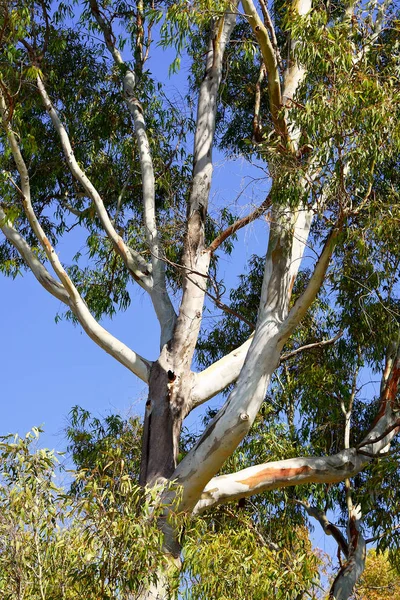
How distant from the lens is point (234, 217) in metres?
9.28

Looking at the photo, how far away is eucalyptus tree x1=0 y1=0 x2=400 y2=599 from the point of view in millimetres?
6605

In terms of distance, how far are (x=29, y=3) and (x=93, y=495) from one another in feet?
19.9

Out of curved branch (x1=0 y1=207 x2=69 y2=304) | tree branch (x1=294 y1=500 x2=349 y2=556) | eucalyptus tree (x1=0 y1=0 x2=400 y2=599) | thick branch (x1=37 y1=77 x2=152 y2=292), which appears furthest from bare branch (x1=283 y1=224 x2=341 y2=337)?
tree branch (x1=294 y1=500 x2=349 y2=556)

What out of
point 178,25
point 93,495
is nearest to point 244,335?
point 178,25

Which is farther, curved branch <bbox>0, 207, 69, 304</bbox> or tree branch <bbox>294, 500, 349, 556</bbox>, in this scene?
tree branch <bbox>294, 500, 349, 556</bbox>

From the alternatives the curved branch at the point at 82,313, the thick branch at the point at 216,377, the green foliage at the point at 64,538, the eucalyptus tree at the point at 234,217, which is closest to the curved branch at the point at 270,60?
the eucalyptus tree at the point at 234,217

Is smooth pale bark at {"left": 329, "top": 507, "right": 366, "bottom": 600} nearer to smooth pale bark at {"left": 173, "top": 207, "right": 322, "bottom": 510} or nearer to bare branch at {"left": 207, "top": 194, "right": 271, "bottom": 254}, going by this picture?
smooth pale bark at {"left": 173, "top": 207, "right": 322, "bottom": 510}

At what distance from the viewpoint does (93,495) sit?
15.9ft

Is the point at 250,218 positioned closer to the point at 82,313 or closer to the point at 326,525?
the point at 82,313

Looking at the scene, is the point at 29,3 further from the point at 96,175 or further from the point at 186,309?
the point at 186,309

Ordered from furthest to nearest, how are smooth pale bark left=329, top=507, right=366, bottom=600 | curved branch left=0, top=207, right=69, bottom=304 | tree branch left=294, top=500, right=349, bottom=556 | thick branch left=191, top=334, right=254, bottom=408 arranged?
1. tree branch left=294, top=500, right=349, bottom=556
2. smooth pale bark left=329, top=507, right=366, bottom=600
3. curved branch left=0, top=207, right=69, bottom=304
4. thick branch left=191, top=334, right=254, bottom=408

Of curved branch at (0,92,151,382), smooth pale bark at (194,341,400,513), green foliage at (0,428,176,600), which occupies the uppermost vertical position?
curved branch at (0,92,151,382)

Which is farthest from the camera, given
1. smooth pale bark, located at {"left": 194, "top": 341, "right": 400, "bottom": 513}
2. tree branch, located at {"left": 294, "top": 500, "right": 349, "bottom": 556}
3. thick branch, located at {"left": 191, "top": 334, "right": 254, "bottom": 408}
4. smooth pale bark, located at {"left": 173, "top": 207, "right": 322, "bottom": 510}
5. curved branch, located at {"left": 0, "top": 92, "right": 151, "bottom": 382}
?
tree branch, located at {"left": 294, "top": 500, "right": 349, "bottom": 556}

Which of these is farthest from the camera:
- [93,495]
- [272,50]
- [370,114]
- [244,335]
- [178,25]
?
[244,335]
